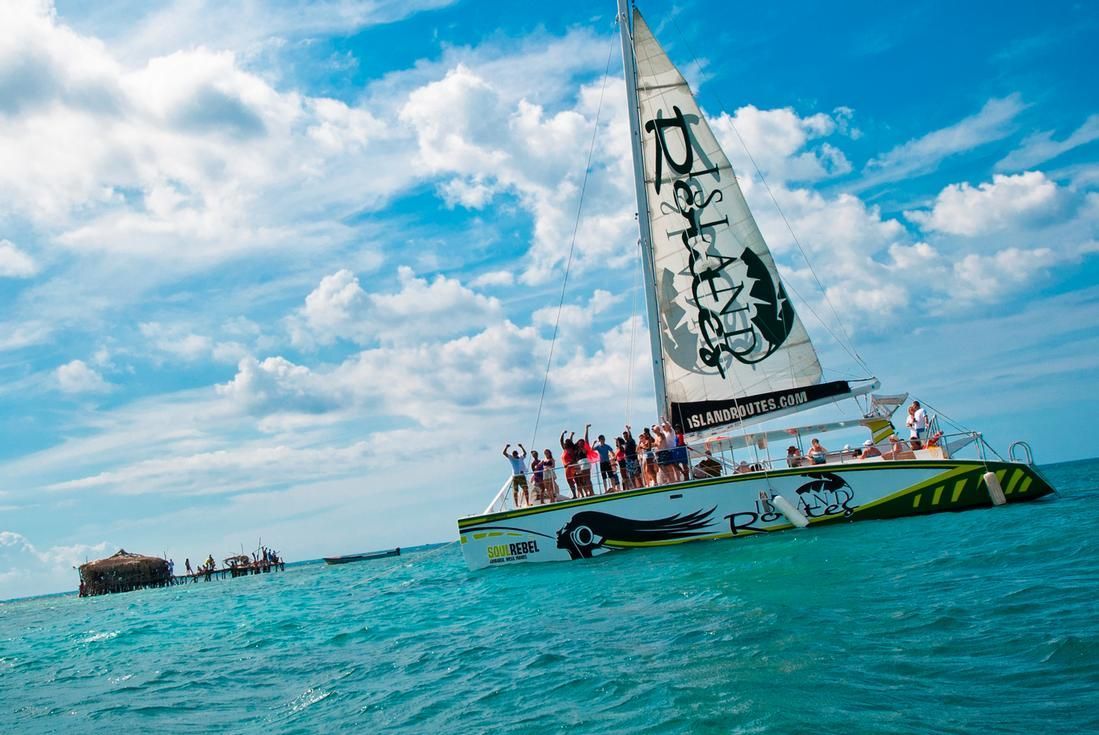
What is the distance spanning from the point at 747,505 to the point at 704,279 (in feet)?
18.1

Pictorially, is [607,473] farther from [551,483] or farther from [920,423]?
[920,423]

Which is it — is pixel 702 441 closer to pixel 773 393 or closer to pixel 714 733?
pixel 773 393

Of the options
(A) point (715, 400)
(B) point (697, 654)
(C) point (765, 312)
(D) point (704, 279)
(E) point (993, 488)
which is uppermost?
(D) point (704, 279)

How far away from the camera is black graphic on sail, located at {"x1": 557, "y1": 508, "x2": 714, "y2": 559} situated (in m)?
17.3

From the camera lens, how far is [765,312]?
19656mm

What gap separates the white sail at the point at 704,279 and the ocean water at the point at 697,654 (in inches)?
154

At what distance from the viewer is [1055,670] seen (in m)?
6.24

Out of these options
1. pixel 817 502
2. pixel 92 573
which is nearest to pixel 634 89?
pixel 817 502

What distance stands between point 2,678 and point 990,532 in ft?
56.0

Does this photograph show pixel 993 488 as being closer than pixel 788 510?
Yes

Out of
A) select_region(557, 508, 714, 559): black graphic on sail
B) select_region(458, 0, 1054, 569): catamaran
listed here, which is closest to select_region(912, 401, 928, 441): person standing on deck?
select_region(458, 0, 1054, 569): catamaran

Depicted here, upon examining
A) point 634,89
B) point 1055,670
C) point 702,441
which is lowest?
point 1055,670

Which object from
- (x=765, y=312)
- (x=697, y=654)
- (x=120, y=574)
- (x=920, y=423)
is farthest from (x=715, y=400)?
(x=120, y=574)

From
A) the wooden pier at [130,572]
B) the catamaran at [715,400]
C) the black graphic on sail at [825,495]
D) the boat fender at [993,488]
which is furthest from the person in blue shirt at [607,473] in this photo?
the wooden pier at [130,572]
